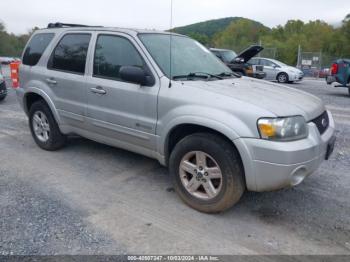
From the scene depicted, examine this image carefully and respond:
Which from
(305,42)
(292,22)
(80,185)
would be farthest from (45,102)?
(292,22)

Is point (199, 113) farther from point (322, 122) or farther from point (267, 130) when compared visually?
point (322, 122)

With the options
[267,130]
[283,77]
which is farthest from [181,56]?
[283,77]

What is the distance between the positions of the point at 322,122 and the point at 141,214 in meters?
2.13

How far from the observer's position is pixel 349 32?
53125mm

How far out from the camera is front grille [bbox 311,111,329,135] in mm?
3723

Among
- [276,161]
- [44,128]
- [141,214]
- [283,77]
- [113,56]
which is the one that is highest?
[113,56]

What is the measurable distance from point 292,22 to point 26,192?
80.0 meters

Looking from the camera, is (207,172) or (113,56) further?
(113,56)

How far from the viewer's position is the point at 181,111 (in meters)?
3.70

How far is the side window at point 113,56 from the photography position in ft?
13.9

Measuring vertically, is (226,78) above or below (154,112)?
above

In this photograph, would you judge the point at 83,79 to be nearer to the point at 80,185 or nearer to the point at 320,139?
the point at 80,185

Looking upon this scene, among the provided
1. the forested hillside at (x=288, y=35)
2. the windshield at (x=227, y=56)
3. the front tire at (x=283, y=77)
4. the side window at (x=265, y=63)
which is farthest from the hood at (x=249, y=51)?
the forested hillside at (x=288, y=35)

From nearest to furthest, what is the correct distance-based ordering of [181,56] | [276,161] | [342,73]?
[276,161] < [181,56] < [342,73]
